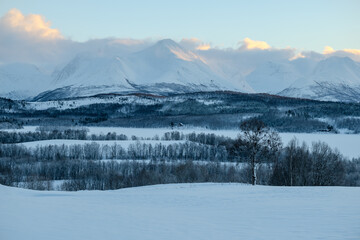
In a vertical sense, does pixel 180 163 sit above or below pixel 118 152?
below

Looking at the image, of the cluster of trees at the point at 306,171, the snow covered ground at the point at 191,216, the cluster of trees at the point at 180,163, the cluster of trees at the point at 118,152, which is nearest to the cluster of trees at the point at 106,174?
the cluster of trees at the point at 180,163

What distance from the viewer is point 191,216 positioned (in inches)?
773

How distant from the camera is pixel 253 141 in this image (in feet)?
121

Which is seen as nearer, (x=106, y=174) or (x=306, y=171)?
(x=306, y=171)

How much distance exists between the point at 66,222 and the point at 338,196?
1633 centimetres

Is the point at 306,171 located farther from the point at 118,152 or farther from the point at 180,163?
the point at 118,152

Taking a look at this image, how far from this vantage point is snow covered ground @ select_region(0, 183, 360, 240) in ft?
50.6

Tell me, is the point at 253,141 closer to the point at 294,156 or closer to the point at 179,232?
the point at 294,156

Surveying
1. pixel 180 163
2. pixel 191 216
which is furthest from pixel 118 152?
pixel 191 216

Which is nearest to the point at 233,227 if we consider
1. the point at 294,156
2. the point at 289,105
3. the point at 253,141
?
the point at 253,141

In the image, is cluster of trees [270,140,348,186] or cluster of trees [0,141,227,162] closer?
cluster of trees [270,140,348,186]

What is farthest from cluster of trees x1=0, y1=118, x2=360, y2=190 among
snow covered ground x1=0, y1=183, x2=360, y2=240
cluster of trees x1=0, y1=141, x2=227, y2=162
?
snow covered ground x1=0, y1=183, x2=360, y2=240

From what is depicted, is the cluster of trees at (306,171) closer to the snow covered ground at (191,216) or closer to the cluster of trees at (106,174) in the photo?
the cluster of trees at (106,174)

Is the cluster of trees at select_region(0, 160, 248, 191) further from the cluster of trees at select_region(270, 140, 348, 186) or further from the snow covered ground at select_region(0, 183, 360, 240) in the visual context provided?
the snow covered ground at select_region(0, 183, 360, 240)
